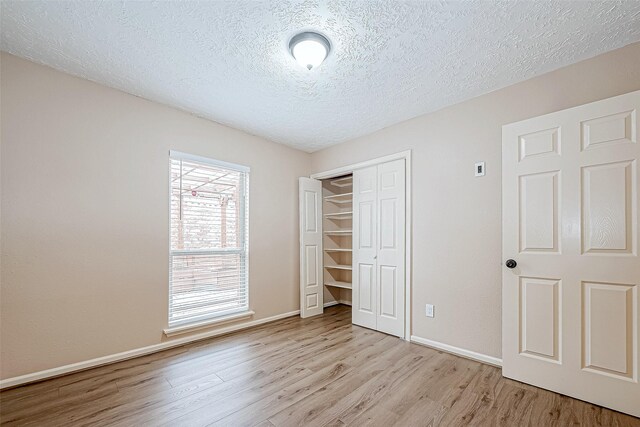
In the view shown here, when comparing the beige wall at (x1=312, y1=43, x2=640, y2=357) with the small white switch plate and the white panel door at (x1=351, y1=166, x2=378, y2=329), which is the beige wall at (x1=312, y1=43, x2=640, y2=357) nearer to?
the small white switch plate

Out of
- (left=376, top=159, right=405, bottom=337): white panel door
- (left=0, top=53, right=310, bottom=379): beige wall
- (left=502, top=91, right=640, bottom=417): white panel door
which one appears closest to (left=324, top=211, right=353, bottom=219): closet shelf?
(left=376, top=159, right=405, bottom=337): white panel door

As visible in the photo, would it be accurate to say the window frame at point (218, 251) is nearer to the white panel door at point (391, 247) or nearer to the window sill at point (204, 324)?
the window sill at point (204, 324)

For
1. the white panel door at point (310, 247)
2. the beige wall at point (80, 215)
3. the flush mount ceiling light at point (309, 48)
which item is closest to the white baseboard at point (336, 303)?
the white panel door at point (310, 247)

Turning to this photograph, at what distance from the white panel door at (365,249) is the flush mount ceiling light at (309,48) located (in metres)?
1.90

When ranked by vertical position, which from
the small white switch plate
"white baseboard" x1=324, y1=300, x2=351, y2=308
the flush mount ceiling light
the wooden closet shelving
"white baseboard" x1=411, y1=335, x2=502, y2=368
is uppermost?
the flush mount ceiling light

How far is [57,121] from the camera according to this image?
245 centimetres

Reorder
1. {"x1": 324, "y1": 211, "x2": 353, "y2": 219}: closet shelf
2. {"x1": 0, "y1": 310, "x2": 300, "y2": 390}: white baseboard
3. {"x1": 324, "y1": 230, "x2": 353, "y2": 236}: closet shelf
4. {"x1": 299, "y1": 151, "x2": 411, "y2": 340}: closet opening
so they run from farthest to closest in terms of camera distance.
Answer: {"x1": 324, "y1": 211, "x2": 353, "y2": 219}: closet shelf → {"x1": 324, "y1": 230, "x2": 353, "y2": 236}: closet shelf → {"x1": 299, "y1": 151, "x2": 411, "y2": 340}: closet opening → {"x1": 0, "y1": 310, "x2": 300, "y2": 390}: white baseboard

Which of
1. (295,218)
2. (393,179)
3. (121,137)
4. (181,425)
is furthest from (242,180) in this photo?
(181,425)

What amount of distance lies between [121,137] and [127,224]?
34.3 inches

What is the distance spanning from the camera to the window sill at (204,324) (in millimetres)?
3030

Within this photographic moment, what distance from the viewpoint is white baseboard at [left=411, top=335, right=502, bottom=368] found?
261 centimetres

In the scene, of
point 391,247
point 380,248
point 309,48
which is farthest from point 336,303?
point 309,48

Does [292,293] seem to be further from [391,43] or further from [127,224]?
[391,43]

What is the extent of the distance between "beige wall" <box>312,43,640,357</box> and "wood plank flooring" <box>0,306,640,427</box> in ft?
1.45
